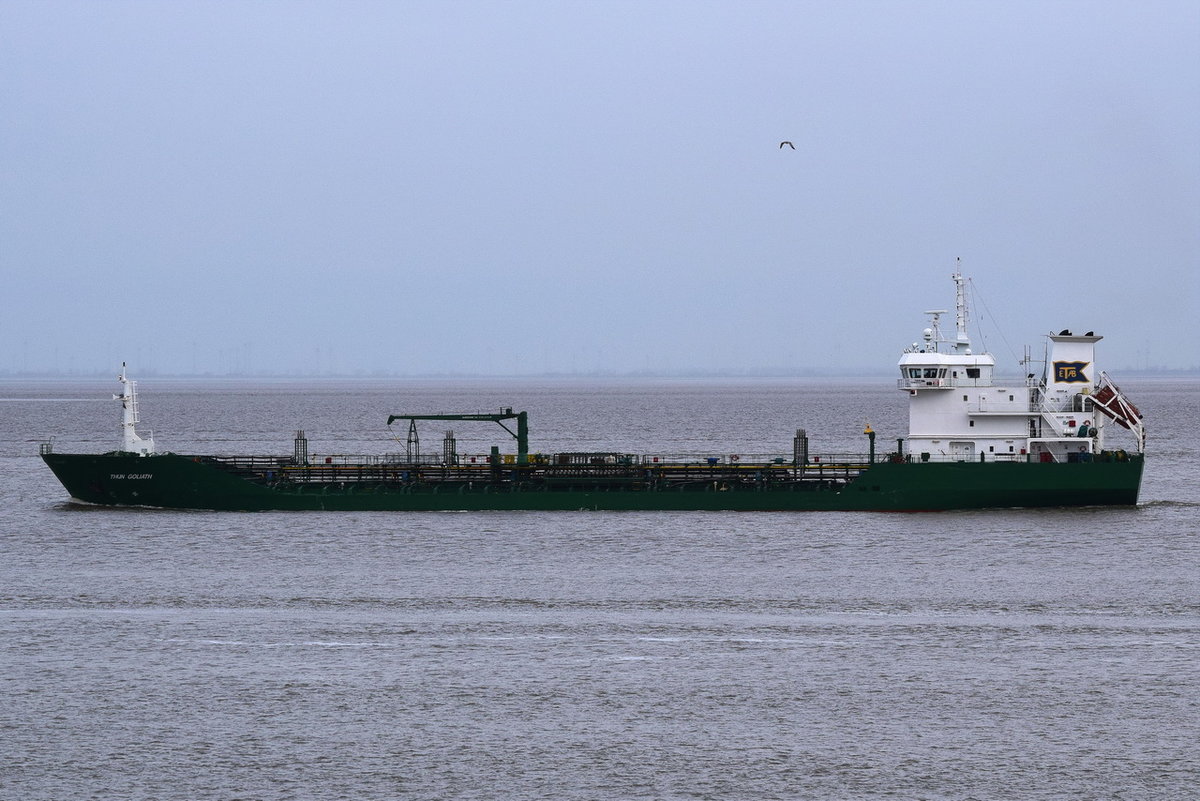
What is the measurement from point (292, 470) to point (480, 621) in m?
25.5

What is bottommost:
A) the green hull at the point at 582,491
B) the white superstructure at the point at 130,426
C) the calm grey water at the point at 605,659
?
the calm grey water at the point at 605,659

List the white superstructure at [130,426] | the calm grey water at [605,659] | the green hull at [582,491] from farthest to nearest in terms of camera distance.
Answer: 1. the white superstructure at [130,426]
2. the green hull at [582,491]
3. the calm grey water at [605,659]

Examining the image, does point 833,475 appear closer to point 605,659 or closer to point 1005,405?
point 1005,405

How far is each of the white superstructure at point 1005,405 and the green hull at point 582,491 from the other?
5.28ft

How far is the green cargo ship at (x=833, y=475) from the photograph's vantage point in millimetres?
58438

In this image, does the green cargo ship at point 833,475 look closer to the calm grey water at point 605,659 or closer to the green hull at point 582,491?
the green hull at point 582,491

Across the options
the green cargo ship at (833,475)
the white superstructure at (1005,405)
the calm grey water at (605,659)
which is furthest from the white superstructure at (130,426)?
the white superstructure at (1005,405)

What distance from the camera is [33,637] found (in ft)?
121

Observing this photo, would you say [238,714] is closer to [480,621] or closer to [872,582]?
[480,621]

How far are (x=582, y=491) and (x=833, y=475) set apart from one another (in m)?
11.0

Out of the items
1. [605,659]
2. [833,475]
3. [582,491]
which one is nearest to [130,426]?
[582,491]

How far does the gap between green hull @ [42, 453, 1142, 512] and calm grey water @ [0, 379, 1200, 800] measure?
131 centimetres

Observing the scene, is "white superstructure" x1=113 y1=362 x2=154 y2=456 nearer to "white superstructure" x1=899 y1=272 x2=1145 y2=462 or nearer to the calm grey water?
the calm grey water

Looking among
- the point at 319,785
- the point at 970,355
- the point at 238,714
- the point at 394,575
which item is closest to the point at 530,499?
the point at 394,575
